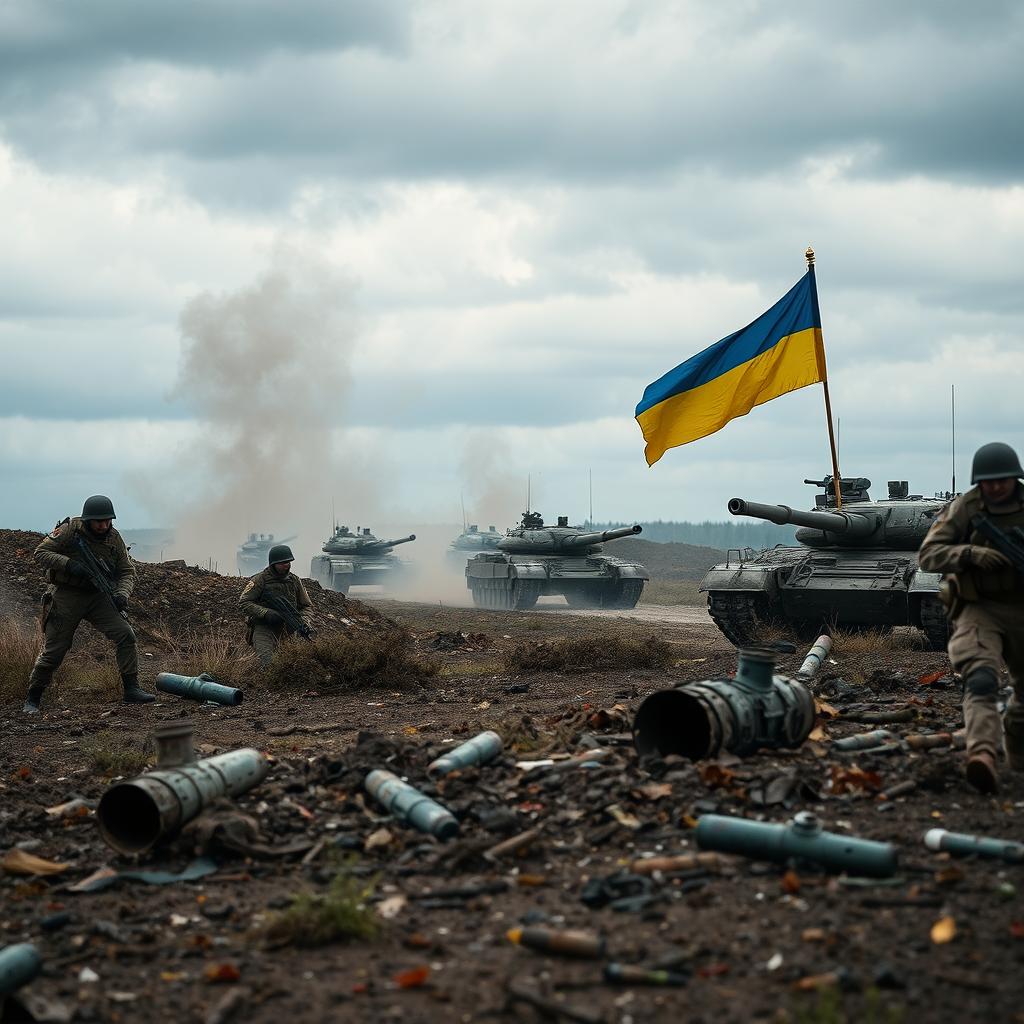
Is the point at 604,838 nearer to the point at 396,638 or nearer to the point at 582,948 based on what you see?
the point at 582,948

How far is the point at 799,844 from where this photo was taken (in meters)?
5.83

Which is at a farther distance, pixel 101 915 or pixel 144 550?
pixel 144 550

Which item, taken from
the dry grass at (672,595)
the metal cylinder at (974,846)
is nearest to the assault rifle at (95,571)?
the metal cylinder at (974,846)

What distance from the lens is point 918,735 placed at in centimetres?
859

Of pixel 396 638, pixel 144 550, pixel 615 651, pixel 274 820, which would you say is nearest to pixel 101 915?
pixel 274 820

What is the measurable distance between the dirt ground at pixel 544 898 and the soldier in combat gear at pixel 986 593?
0.40m

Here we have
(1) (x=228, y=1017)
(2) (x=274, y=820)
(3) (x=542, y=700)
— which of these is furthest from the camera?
(3) (x=542, y=700)

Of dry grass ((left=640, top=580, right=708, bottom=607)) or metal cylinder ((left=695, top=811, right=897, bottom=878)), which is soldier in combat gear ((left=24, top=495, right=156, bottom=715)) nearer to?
metal cylinder ((left=695, top=811, right=897, bottom=878))

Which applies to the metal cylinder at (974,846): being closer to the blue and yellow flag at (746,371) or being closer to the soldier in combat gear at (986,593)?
the soldier in combat gear at (986,593)

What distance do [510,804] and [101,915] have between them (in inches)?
88.8

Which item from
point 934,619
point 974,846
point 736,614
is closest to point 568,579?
point 736,614

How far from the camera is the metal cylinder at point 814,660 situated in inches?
514

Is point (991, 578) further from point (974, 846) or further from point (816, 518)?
point (816, 518)

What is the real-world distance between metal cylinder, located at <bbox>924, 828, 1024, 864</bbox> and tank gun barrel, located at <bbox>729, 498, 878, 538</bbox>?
9785 millimetres
